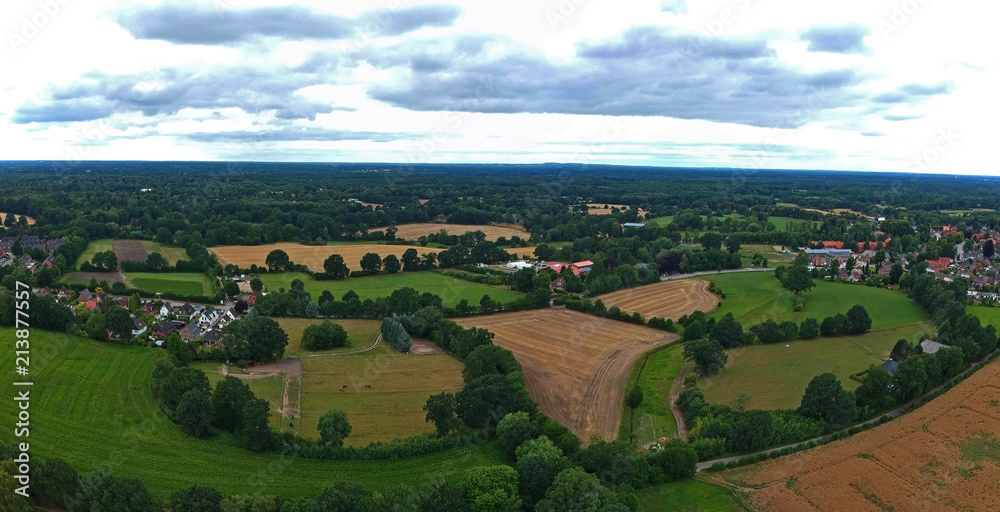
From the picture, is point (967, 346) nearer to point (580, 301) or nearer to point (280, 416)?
point (580, 301)

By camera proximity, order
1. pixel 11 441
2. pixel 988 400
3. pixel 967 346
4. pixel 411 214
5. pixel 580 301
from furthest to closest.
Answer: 1. pixel 411 214
2. pixel 580 301
3. pixel 967 346
4. pixel 988 400
5. pixel 11 441

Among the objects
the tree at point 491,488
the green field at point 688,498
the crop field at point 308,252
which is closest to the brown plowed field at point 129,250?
the crop field at point 308,252

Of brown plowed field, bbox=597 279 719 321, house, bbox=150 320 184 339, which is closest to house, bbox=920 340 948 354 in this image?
brown plowed field, bbox=597 279 719 321

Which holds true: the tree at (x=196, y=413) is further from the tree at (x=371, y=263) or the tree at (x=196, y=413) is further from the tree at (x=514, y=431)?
the tree at (x=371, y=263)

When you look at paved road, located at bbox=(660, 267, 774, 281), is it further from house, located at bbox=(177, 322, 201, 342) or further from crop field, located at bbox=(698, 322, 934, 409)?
house, located at bbox=(177, 322, 201, 342)

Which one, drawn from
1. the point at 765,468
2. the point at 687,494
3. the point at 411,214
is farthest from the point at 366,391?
the point at 411,214
